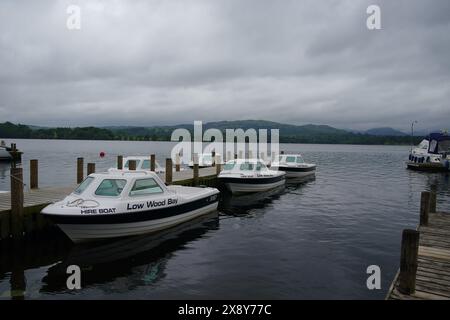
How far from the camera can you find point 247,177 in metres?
25.3

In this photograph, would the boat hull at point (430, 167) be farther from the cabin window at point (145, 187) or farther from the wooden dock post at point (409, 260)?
the wooden dock post at point (409, 260)

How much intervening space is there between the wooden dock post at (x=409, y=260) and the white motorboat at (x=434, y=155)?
166ft

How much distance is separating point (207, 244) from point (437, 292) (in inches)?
332

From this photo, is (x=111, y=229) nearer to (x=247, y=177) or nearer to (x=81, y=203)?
(x=81, y=203)

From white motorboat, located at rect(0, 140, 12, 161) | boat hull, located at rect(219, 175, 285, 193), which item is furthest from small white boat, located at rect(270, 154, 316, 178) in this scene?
white motorboat, located at rect(0, 140, 12, 161)

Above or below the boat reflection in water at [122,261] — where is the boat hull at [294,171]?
above

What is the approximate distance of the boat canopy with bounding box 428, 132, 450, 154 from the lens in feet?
178

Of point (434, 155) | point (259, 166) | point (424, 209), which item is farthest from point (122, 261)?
point (434, 155)

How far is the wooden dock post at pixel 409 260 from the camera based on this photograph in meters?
7.66

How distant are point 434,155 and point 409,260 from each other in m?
53.3

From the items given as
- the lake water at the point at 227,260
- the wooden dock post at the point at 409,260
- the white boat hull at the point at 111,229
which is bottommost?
the lake water at the point at 227,260

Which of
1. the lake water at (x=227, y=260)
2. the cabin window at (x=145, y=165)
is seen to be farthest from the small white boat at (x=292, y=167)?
the lake water at (x=227, y=260)
